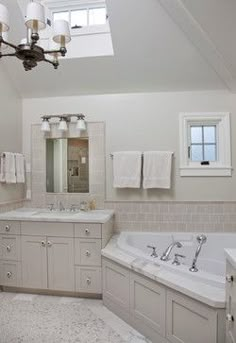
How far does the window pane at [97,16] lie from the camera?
2867 mm

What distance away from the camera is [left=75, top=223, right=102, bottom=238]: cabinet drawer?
8.61ft

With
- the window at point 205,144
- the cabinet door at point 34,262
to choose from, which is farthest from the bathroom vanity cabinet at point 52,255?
the window at point 205,144

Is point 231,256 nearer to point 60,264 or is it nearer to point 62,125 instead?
point 60,264

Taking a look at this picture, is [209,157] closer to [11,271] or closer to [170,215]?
[170,215]

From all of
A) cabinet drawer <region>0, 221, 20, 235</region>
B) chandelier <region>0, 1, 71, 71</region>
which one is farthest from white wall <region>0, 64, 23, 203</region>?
chandelier <region>0, 1, 71, 71</region>

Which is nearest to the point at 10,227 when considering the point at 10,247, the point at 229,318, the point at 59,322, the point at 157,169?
the point at 10,247

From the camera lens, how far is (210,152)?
321 centimetres

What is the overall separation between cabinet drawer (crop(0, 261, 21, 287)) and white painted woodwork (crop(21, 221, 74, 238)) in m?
0.39

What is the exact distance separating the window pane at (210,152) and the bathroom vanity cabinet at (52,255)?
5.01 feet

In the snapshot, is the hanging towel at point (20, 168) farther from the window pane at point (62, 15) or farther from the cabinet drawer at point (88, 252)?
the window pane at point (62, 15)

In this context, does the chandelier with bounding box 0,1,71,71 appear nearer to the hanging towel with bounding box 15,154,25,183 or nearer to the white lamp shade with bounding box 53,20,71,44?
the white lamp shade with bounding box 53,20,71,44

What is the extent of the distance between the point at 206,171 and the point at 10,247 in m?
2.47

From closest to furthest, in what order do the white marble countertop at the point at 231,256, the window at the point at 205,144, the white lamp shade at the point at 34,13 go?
the white marble countertop at the point at 231,256 < the white lamp shade at the point at 34,13 < the window at the point at 205,144

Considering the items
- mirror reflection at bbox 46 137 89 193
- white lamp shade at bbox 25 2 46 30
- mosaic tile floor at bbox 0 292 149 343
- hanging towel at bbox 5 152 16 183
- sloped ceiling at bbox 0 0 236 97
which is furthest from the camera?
mirror reflection at bbox 46 137 89 193
